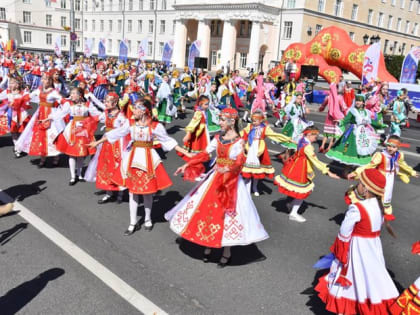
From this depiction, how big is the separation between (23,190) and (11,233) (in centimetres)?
197

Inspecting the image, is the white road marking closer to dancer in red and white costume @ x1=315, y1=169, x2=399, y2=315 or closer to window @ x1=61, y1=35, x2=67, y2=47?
dancer in red and white costume @ x1=315, y1=169, x2=399, y2=315

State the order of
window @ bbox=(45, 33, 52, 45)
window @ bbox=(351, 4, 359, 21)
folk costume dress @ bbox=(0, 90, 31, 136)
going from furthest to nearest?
window @ bbox=(45, 33, 52, 45) < window @ bbox=(351, 4, 359, 21) < folk costume dress @ bbox=(0, 90, 31, 136)

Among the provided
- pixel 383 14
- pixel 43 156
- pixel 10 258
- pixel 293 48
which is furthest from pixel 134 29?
pixel 10 258

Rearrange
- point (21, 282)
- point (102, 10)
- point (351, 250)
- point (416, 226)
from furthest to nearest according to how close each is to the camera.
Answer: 1. point (102, 10)
2. point (416, 226)
3. point (21, 282)
4. point (351, 250)

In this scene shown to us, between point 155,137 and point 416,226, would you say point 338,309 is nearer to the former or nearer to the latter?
point 155,137

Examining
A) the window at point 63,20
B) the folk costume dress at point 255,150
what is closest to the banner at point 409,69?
the folk costume dress at point 255,150

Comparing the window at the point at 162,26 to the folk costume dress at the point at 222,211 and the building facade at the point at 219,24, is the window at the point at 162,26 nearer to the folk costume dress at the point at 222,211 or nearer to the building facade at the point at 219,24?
the building facade at the point at 219,24

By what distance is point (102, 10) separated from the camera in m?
75.1

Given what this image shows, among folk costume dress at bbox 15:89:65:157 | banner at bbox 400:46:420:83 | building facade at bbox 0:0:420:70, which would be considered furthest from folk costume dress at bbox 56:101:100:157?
building facade at bbox 0:0:420:70

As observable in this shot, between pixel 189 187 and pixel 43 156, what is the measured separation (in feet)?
11.1

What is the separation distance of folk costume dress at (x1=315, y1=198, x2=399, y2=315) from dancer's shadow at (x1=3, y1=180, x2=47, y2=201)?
5.54 meters

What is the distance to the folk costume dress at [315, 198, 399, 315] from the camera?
3631mm

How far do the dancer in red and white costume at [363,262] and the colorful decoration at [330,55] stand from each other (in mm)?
22684

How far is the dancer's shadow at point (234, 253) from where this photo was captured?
514 cm
